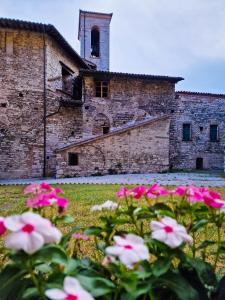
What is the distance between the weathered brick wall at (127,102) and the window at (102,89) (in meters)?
0.25

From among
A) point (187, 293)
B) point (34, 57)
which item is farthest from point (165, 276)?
point (34, 57)

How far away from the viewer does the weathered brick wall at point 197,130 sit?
73.3 feet

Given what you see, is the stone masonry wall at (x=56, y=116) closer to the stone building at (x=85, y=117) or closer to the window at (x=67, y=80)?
the stone building at (x=85, y=117)

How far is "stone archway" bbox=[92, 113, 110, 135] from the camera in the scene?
829 inches

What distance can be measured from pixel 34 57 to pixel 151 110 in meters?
8.29

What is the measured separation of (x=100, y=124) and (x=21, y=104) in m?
5.20

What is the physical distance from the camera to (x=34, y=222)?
1.01 metres

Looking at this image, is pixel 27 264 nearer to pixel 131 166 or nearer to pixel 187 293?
pixel 187 293

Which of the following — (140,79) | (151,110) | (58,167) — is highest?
(140,79)

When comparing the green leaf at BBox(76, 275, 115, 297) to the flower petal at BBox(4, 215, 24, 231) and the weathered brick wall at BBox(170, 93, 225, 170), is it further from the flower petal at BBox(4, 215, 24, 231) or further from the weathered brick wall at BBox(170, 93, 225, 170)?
the weathered brick wall at BBox(170, 93, 225, 170)

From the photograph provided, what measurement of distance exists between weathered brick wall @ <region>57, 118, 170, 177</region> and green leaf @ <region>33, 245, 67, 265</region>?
1647 centimetres

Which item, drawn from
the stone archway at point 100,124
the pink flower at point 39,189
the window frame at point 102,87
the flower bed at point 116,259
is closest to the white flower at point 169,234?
the flower bed at point 116,259

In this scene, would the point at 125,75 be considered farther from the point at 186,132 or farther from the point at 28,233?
the point at 28,233

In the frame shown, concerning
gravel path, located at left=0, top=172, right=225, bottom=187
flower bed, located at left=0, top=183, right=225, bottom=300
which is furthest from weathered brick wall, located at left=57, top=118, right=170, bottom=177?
flower bed, located at left=0, top=183, right=225, bottom=300
